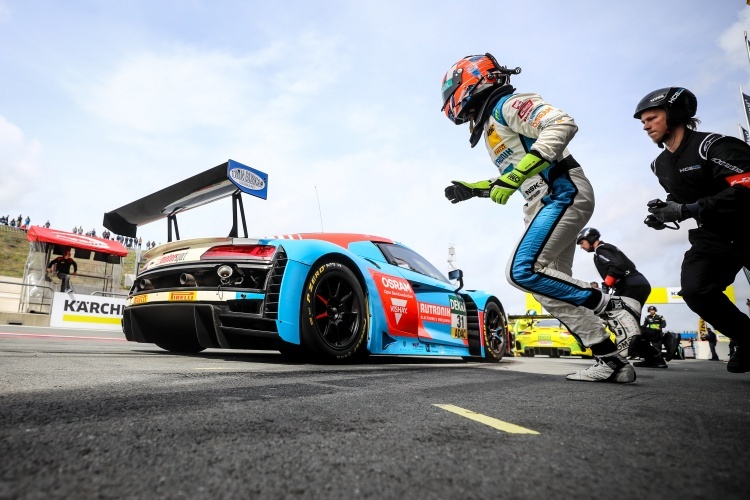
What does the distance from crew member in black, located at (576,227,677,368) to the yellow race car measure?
535cm

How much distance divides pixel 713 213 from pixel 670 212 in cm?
24

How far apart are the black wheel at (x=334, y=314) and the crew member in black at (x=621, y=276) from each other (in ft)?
12.6

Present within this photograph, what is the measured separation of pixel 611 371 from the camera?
323 cm

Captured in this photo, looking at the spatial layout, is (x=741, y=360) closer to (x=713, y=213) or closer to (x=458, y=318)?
(x=713, y=213)

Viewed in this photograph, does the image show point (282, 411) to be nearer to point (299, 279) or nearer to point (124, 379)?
point (124, 379)

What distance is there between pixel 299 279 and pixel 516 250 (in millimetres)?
1618

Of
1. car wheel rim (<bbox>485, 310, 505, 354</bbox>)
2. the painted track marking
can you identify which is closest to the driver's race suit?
the painted track marking

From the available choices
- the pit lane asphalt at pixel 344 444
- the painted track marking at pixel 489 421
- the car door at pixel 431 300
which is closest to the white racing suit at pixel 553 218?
the pit lane asphalt at pixel 344 444

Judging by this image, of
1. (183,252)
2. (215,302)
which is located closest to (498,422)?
(215,302)

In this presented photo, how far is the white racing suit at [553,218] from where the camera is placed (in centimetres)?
328

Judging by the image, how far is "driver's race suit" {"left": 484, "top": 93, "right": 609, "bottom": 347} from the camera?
3275 mm

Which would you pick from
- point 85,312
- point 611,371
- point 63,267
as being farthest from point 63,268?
point 611,371

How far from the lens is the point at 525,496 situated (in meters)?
0.82

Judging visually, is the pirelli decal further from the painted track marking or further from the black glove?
the black glove
